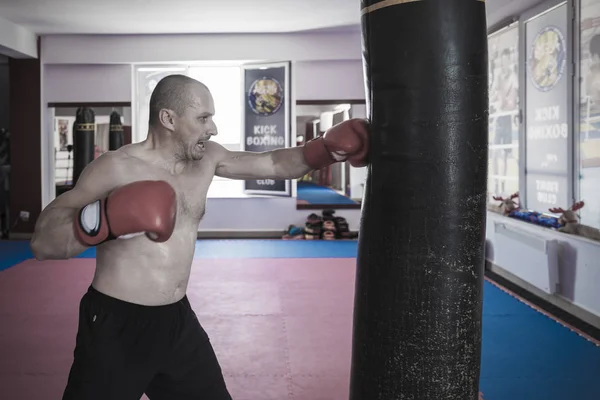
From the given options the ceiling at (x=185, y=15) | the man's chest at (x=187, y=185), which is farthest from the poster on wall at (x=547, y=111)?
the man's chest at (x=187, y=185)

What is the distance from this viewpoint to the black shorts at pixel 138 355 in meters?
1.68

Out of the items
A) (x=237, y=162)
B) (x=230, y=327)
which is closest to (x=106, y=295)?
(x=237, y=162)

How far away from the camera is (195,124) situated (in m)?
1.82

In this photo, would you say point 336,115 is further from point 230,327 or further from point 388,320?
point 388,320

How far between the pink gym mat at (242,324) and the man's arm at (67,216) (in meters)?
1.63

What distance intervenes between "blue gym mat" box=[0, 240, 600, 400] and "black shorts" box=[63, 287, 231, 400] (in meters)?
1.76

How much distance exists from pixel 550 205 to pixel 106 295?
4644 mm

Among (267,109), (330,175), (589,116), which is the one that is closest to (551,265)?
(589,116)

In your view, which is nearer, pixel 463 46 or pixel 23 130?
pixel 463 46

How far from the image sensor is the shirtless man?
1697 millimetres

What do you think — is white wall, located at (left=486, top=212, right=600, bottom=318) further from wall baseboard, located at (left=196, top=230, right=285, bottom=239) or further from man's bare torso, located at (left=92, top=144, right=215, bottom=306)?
wall baseboard, located at (left=196, top=230, right=285, bottom=239)

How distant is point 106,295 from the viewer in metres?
1.76

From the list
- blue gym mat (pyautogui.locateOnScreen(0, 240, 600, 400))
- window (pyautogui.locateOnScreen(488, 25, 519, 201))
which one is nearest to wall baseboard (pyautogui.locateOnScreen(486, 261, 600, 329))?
blue gym mat (pyautogui.locateOnScreen(0, 240, 600, 400))

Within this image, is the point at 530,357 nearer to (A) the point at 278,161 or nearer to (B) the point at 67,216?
(A) the point at 278,161
